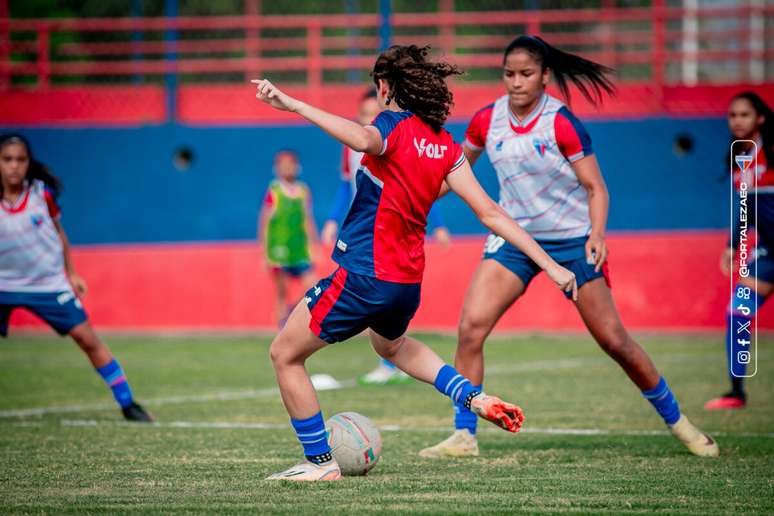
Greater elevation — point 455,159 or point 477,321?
point 455,159

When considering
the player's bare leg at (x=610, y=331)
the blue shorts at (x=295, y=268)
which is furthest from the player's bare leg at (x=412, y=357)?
the blue shorts at (x=295, y=268)

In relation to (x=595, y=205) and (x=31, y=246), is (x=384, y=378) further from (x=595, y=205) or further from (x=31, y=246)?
(x=595, y=205)

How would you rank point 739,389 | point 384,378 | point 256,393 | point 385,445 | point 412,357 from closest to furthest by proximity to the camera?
point 412,357 < point 385,445 < point 739,389 < point 256,393 < point 384,378

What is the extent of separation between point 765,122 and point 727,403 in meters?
2.25

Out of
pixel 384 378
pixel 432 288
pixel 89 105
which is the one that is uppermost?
pixel 89 105

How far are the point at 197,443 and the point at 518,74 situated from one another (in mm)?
3000

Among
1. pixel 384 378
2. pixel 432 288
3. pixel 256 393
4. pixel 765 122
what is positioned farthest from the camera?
pixel 432 288

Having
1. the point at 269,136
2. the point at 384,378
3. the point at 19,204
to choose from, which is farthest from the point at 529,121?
the point at 269,136

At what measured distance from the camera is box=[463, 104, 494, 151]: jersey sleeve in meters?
7.27

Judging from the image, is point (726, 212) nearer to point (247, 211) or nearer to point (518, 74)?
point (247, 211)

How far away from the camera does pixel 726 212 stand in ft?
57.6

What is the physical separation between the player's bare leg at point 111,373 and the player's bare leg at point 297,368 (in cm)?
290

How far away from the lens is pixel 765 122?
8.89 meters

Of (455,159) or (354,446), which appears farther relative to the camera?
(354,446)
